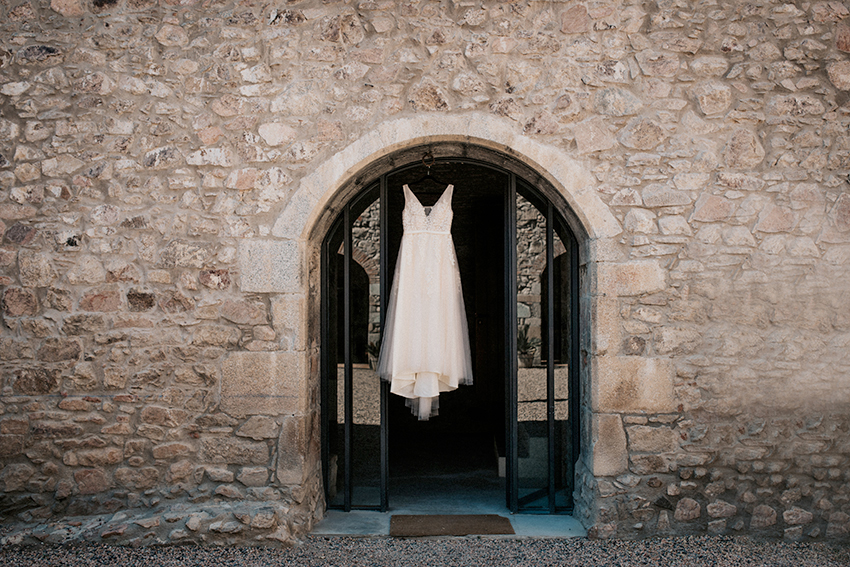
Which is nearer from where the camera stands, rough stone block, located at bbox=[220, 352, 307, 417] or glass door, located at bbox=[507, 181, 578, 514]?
rough stone block, located at bbox=[220, 352, 307, 417]

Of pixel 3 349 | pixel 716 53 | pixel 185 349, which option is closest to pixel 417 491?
pixel 185 349

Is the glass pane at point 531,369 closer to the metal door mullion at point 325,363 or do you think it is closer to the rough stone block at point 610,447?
the rough stone block at point 610,447

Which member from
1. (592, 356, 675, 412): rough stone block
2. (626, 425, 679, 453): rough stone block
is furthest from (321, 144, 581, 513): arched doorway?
(626, 425, 679, 453): rough stone block

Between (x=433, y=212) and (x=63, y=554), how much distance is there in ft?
9.50

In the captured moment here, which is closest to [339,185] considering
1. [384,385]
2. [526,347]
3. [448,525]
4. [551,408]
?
[384,385]

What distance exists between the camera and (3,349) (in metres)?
3.14

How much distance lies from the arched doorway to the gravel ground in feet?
1.47

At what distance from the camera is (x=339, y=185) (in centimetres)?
314

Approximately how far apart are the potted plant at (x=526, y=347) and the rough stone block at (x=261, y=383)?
380cm

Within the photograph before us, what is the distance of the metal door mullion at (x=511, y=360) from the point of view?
135 inches

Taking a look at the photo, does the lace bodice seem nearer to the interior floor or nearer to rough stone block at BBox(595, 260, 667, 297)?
rough stone block at BBox(595, 260, 667, 297)

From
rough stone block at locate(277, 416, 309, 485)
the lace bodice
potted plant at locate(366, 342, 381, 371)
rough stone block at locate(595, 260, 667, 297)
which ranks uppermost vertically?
the lace bodice

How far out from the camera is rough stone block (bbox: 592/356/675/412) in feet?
10.1

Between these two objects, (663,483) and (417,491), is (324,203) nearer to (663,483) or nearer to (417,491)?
(417,491)
